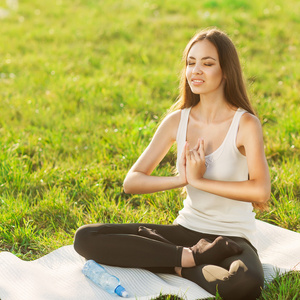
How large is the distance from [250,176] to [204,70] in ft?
2.17

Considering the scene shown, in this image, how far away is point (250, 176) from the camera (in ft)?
9.82

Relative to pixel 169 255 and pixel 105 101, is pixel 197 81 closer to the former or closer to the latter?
pixel 169 255

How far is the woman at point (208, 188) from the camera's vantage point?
2951mm

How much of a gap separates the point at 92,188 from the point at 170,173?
2.24 ft

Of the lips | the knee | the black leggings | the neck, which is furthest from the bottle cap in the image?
the lips

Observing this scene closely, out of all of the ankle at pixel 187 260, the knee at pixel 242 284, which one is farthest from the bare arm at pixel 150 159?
the knee at pixel 242 284

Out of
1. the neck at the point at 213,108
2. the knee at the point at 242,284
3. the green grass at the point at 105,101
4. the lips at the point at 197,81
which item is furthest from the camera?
the green grass at the point at 105,101

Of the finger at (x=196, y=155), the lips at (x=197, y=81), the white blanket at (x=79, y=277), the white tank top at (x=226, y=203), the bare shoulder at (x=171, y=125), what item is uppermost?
the lips at (x=197, y=81)

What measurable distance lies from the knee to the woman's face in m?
1.02

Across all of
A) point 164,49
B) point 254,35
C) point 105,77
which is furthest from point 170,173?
point 254,35

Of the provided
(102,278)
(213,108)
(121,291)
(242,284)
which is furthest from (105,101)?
(242,284)

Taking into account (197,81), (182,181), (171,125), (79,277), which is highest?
(197,81)

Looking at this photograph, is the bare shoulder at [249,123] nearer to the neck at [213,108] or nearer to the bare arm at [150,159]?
the neck at [213,108]

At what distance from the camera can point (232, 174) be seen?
10.2 ft
